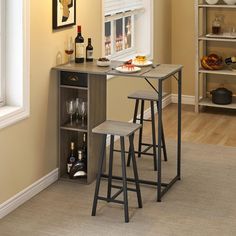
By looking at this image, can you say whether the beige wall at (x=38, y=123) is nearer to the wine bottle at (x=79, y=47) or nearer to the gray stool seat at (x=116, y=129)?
the wine bottle at (x=79, y=47)

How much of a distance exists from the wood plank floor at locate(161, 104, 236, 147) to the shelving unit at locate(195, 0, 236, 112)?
0.42ft

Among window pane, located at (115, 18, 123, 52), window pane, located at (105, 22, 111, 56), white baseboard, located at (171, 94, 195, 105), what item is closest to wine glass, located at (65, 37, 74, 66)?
window pane, located at (105, 22, 111, 56)

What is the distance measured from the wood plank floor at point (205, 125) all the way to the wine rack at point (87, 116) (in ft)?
4.70

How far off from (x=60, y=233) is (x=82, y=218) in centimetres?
29

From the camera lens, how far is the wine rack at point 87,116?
5.05 metres

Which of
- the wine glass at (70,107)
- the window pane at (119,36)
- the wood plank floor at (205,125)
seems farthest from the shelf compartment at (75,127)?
the window pane at (119,36)

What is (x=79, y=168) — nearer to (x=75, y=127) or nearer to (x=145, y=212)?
(x=75, y=127)

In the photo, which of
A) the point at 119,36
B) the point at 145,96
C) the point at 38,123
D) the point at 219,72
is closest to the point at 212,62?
the point at 219,72

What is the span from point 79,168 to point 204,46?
302 centimetres

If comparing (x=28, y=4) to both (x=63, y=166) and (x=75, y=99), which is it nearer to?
(x=75, y=99)

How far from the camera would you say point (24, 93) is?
4652 millimetres

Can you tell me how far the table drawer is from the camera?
503cm

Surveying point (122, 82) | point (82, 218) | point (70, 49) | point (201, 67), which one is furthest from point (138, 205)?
point (201, 67)

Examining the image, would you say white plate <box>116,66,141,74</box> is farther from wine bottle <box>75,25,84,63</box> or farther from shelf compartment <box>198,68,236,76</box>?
shelf compartment <box>198,68,236,76</box>
